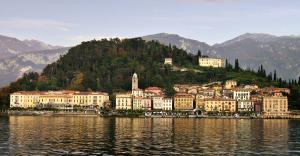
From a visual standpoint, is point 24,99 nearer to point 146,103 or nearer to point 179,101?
point 146,103

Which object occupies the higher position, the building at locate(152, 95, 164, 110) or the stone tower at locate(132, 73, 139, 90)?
the stone tower at locate(132, 73, 139, 90)

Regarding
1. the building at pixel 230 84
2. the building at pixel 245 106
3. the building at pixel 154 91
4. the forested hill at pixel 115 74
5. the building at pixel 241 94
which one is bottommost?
the building at pixel 245 106

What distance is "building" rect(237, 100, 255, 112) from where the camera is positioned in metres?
148

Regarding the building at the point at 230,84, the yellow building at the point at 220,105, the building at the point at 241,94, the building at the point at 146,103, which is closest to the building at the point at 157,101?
the building at the point at 146,103

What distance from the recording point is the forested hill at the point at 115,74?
172750mm

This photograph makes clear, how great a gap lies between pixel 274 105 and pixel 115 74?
187 feet

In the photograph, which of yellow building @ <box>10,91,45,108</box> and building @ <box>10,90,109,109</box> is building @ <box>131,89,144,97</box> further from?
yellow building @ <box>10,91,45,108</box>

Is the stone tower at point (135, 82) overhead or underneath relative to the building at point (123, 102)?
overhead

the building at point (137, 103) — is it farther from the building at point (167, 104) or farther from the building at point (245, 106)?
the building at point (245, 106)

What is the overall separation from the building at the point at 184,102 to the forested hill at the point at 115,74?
8.75 m

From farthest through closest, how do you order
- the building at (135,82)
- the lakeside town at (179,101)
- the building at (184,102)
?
the building at (135,82) < the building at (184,102) < the lakeside town at (179,101)

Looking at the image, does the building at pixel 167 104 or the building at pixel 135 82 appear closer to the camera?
the building at pixel 167 104

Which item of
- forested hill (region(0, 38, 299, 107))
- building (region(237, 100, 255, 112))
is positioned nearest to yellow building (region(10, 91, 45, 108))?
forested hill (region(0, 38, 299, 107))

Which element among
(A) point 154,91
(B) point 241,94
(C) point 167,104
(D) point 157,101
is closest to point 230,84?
(B) point 241,94
